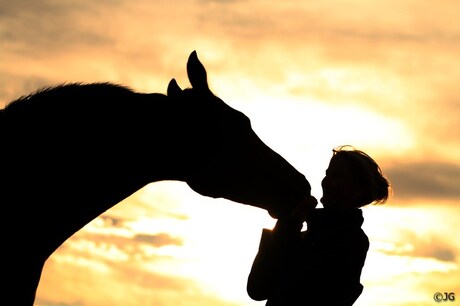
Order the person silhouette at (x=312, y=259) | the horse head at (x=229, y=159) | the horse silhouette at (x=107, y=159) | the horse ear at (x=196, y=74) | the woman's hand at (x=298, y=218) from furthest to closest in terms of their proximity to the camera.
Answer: the horse head at (x=229, y=159) < the horse ear at (x=196, y=74) < the horse silhouette at (x=107, y=159) < the woman's hand at (x=298, y=218) < the person silhouette at (x=312, y=259)

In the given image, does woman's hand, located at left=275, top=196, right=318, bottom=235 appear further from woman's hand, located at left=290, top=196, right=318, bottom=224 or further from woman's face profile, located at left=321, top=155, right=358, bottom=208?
woman's face profile, located at left=321, top=155, right=358, bottom=208

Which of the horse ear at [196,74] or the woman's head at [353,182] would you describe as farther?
the horse ear at [196,74]

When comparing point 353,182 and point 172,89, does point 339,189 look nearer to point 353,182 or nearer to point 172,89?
point 353,182

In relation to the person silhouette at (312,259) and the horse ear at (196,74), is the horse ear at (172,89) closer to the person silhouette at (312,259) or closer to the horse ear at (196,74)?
the horse ear at (196,74)

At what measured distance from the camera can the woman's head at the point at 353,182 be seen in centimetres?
492

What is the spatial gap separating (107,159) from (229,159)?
3.63 ft

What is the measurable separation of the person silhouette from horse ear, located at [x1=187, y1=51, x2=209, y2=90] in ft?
4.84

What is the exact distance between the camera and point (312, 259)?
4508mm

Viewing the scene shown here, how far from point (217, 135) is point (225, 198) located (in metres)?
0.64

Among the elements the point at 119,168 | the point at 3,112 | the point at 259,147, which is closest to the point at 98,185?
the point at 119,168

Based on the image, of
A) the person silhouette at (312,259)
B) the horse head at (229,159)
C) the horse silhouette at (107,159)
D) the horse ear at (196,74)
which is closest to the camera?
the person silhouette at (312,259)

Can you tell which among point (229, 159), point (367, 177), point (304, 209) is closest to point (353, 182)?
point (367, 177)

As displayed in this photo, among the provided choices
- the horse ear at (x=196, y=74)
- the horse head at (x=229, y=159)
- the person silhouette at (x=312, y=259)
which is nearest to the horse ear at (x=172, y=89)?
the horse head at (x=229, y=159)

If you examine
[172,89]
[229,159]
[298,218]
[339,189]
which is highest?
[172,89]
